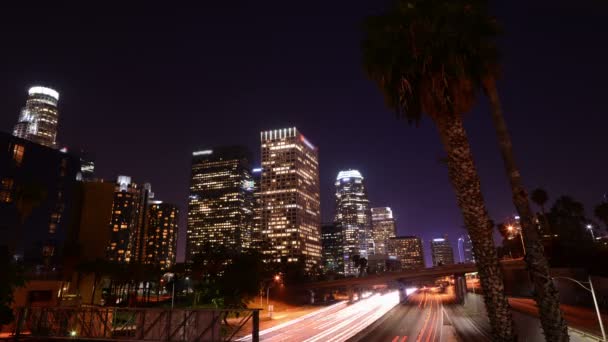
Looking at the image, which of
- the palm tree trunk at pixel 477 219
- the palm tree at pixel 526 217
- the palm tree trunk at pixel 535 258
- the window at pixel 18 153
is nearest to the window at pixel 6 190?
the window at pixel 18 153

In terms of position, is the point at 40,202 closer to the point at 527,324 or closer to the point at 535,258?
the point at 527,324

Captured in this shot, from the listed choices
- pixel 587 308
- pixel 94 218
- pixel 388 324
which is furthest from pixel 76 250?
pixel 587 308

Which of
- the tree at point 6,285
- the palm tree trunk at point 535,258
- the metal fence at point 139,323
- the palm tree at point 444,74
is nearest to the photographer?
the palm tree trunk at point 535,258

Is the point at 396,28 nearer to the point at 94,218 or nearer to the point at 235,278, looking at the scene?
the point at 235,278

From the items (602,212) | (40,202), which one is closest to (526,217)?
(40,202)

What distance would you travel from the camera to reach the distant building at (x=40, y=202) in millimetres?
89438

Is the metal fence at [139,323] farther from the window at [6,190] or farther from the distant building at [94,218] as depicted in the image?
the window at [6,190]

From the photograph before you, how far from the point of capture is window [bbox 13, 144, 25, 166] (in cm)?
9250

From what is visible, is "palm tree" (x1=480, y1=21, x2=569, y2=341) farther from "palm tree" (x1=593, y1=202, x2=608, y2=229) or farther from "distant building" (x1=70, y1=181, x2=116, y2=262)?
"palm tree" (x1=593, y1=202, x2=608, y2=229)

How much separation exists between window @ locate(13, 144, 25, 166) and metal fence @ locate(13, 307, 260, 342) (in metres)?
87.5

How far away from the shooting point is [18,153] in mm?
93312

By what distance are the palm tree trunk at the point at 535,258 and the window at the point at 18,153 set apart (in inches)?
4479

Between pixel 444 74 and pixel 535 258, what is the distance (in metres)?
7.29

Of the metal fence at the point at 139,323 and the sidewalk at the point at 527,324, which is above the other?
the metal fence at the point at 139,323
